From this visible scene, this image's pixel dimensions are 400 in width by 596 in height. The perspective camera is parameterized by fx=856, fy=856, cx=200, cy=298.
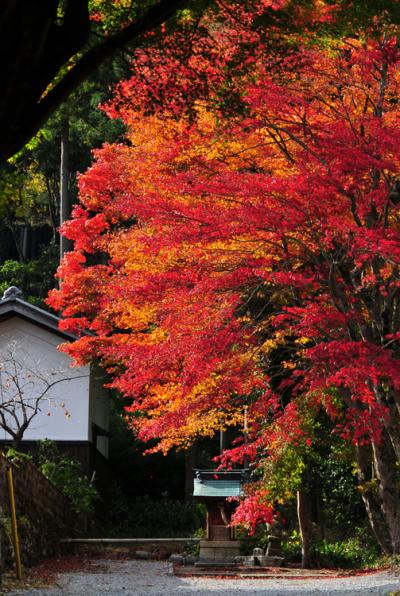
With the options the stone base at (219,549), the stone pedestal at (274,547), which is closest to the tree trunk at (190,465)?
the stone base at (219,549)

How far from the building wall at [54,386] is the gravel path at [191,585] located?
6.99 m

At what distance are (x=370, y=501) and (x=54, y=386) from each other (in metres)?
10.2

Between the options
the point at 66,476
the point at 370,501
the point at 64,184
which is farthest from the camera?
the point at 64,184

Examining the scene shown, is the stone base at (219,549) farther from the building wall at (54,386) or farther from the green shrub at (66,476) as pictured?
the building wall at (54,386)

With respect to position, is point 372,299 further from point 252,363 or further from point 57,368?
point 57,368

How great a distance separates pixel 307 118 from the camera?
13.0 m

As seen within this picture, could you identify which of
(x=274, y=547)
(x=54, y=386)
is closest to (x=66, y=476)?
(x=54, y=386)

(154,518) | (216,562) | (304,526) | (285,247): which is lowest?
(216,562)

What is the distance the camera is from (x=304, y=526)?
17359 mm

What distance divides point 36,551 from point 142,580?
2.16m

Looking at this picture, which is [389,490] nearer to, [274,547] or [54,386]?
[274,547]

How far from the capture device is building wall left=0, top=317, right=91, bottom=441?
2331 cm

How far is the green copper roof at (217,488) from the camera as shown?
62.6 feet

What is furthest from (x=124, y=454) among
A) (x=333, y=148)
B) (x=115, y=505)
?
(x=333, y=148)
